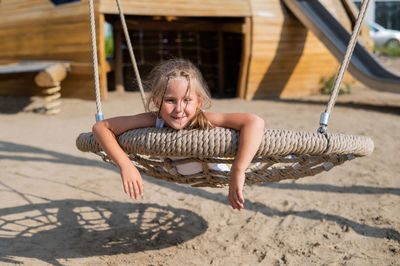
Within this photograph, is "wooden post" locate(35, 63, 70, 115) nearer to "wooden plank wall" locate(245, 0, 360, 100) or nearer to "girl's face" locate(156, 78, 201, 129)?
"wooden plank wall" locate(245, 0, 360, 100)

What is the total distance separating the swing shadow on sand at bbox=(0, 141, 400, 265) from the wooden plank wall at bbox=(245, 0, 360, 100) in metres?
4.48

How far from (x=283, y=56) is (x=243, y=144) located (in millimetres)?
6415

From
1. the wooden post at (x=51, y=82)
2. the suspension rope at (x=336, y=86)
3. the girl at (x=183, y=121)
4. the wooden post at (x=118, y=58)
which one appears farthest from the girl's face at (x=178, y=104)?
the wooden post at (x=118, y=58)

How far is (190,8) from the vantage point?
23.9 feet

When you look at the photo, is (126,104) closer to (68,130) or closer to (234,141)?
(68,130)

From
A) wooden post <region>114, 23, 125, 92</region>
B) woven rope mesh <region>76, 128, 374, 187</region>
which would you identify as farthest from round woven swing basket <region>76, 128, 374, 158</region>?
wooden post <region>114, 23, 125, 92</region>

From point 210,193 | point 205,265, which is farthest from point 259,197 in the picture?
point 205,265

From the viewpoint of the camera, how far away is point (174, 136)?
1762 mm

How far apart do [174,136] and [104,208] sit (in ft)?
5.41

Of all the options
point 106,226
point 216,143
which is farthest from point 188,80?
point 106,226

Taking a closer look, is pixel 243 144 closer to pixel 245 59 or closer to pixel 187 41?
pixel 245 59

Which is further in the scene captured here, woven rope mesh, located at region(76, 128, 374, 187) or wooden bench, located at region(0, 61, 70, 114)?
wooden bench, located at region(0, 61, 70, 114)

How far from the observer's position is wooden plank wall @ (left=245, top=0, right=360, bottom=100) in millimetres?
7574

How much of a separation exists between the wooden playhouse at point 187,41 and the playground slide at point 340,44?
35cm
